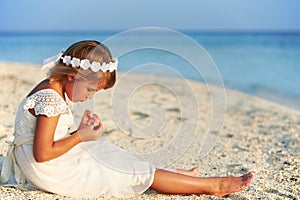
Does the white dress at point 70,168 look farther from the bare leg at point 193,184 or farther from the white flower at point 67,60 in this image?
the white flower at point 67,60

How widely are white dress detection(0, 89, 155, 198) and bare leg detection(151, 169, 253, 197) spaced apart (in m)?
0.09

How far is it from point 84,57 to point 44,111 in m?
0.46

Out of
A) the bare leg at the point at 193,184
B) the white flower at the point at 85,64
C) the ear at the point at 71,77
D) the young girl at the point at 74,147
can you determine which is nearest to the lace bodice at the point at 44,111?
the young girl at the point at 74,147

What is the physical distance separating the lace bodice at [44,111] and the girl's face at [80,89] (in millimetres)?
84

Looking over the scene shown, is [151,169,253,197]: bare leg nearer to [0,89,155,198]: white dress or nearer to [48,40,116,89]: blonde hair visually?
[0,89,155,198]: white dress

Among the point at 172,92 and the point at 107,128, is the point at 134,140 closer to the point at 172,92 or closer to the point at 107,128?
the point at 107,128

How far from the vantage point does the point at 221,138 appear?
5402mm

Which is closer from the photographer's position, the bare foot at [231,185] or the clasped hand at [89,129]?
the clasped hand at [89,129]

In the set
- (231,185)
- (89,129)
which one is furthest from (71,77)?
(231,185)

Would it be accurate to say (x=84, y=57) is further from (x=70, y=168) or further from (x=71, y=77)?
(x=70, y=168)

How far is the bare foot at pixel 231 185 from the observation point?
3133 millimetres

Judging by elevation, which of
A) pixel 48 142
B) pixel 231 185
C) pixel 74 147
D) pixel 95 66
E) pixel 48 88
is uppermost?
pixel 95 66

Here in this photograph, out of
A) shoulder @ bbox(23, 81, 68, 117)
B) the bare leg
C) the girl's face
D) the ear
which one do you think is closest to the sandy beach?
the bare leg

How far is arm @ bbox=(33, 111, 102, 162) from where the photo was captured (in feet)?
8.94
